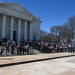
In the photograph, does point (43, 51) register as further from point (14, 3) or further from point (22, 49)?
point (14, 3)

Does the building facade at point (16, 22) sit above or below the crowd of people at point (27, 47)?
above

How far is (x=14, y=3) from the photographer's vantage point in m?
47.5

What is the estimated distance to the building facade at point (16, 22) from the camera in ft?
142

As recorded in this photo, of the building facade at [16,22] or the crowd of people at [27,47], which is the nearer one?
the crowd of people at [27,47]

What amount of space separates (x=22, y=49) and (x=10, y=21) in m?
20.6

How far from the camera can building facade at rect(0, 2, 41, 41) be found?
43250mm

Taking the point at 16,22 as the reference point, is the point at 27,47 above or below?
below

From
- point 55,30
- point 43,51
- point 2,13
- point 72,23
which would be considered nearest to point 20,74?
point 43,51

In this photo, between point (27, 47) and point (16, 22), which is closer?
point (27, 47)

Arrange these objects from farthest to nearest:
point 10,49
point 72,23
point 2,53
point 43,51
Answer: point 72,23 → point 43,51 → point 10,49 → point 2,53

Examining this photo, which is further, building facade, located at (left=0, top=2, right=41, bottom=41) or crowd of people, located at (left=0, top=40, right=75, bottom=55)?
building facade, located at (left=0, top=2, right=41, bottom=41)

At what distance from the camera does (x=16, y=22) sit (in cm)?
4912

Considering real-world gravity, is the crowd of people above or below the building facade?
below

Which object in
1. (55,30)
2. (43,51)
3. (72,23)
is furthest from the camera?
(55,30)
